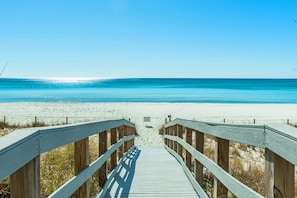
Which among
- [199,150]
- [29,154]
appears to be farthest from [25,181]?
[199,150]

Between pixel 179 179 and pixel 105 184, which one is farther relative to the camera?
pixel 179 179

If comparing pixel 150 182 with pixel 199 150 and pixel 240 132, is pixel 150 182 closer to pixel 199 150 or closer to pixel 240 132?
pixel 199 150

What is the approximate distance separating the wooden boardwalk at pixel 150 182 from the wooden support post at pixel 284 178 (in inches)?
102

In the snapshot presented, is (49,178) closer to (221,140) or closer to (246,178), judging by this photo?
(221,140)

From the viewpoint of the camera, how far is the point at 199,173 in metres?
4.37

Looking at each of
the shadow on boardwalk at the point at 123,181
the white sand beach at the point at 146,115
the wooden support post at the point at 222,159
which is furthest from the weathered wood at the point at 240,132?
the white sand beach at the point at 146,115

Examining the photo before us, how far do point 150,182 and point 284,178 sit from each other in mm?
3445

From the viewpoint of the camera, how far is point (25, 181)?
162cm

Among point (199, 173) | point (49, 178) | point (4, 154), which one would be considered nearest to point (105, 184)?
point (49, 178)

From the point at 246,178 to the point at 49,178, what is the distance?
282cm

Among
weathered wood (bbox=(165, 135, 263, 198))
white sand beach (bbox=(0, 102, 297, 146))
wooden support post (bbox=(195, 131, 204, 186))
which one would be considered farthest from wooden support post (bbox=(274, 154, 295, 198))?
white sand beach (bbox=(0, 102, 297, 146))

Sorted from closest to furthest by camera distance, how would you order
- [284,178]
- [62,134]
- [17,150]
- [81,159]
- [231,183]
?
[17,150] < [284,178] < [62,134] < [231,183] < [81,159]

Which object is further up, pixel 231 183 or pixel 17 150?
pixel 17 150

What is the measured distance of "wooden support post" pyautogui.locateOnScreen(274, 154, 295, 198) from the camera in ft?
5.67
